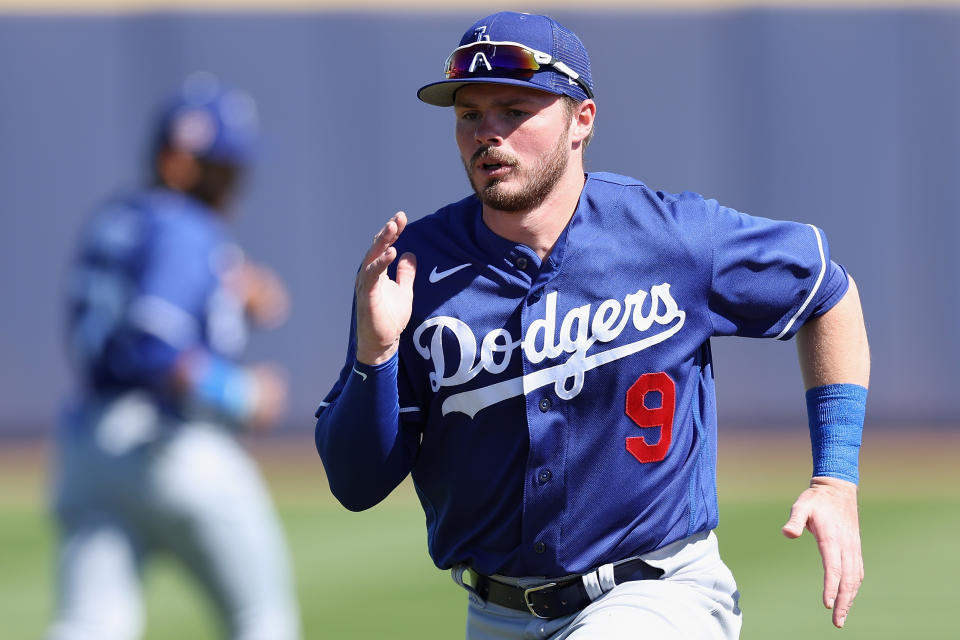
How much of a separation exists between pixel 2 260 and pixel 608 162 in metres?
5.80

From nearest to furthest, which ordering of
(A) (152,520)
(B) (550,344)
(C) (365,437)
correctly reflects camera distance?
1. (C) (365,437)
2. (B) (550,344)
3. (A) (152,520)

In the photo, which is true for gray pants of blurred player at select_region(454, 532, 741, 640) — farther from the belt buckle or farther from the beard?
the beard

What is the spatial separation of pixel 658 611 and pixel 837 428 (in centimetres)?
76

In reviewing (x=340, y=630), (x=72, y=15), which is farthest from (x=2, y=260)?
(x=340, y=630)

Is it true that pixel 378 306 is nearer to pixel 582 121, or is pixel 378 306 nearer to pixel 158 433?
pixel 582 121

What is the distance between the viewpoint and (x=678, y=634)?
10.1 ft

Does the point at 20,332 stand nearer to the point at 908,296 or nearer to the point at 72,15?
the point at 72,15

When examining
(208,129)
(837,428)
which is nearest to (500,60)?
(837,428)

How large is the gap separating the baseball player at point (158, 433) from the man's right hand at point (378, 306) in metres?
1.13

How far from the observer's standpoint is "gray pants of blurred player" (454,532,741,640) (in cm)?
303

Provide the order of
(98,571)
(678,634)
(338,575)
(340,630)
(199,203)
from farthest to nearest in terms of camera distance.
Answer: (338,575) < (340,630) < (199,203) < (98,571) < (678,634)

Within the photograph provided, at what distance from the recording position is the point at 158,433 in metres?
3.99

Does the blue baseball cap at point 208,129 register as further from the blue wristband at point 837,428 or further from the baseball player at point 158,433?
the blue wristband at point 837,428

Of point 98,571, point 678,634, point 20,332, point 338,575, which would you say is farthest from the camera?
point 20,332
